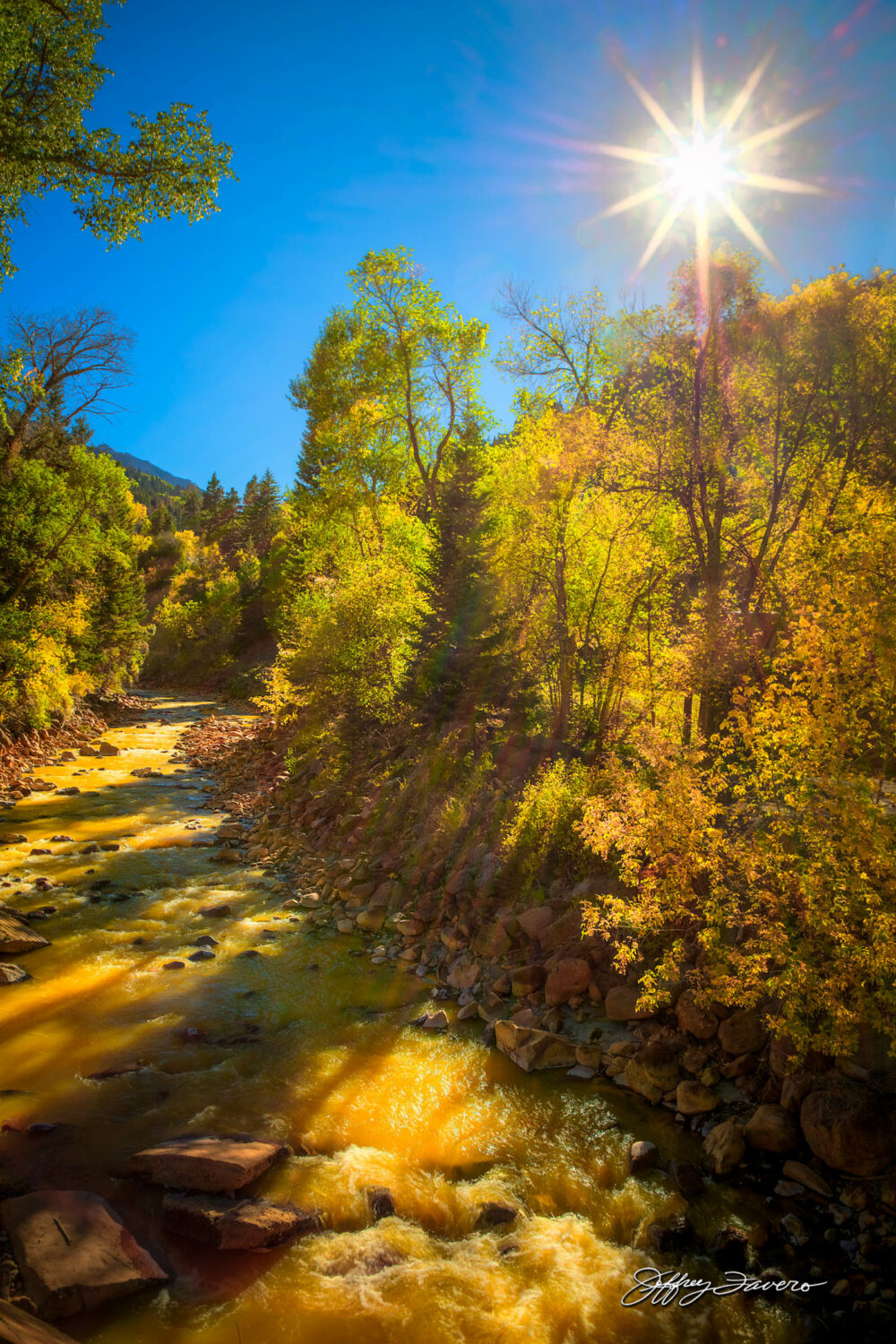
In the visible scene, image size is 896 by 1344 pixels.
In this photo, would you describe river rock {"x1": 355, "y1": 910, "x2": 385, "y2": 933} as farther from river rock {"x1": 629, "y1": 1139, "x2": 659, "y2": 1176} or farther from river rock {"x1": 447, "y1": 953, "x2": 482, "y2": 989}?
river rock {"x1": 629, "y1": 1139, "x2": 659, "y2": 1176}

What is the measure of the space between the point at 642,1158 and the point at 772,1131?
137 centimetres

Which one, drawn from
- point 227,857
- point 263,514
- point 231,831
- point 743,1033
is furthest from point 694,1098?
point 263,514

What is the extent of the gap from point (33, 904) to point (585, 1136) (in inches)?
414

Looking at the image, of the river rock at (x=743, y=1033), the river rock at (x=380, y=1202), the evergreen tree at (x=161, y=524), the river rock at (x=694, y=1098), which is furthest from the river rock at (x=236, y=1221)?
the evergreen tree at (x=161, y=524)

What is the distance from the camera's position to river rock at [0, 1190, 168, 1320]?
14.9ft

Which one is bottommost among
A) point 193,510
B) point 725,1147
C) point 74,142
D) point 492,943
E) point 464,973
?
point 464,973

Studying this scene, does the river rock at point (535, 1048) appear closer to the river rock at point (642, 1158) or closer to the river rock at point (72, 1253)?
the river rock at point (642, 1158)

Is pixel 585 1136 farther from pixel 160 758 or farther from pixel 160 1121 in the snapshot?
pixel 160 758

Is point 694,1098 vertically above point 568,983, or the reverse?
point 568,983

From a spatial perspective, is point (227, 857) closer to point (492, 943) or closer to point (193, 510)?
point (492, 943)

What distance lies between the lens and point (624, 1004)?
8.28 metres

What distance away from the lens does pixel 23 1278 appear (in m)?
4.55

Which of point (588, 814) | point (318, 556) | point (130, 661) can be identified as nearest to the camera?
point (588, 814)

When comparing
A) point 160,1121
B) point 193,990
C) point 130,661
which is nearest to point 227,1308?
point 160,1121
